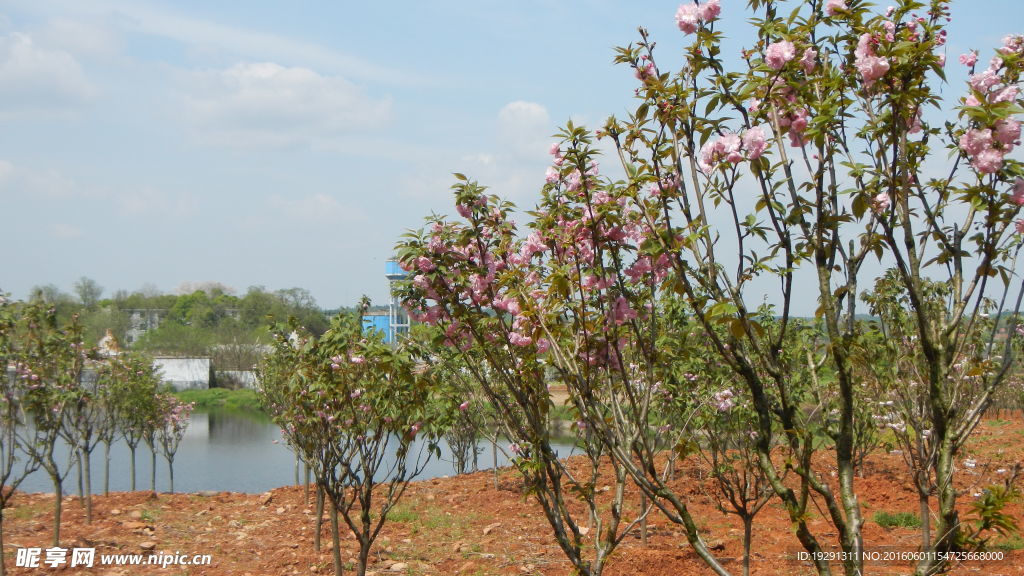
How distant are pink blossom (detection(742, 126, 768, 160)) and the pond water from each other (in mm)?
13263

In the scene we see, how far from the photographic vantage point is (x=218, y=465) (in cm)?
2297

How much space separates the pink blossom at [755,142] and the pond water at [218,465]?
13263 millimetres

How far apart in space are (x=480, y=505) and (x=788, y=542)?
479 cm

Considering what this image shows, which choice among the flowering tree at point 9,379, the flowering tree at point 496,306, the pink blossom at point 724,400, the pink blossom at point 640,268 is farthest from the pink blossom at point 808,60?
the flowering tree at point 9,379

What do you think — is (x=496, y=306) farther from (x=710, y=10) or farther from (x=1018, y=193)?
(x=1018, y=193)

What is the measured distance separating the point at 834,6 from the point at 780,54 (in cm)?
29

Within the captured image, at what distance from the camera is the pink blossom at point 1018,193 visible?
221cm

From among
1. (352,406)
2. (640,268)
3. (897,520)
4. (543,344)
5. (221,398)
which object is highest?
(640,268)

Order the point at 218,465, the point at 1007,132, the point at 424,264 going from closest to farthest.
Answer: the point at 1007,132, the point at 424,264, the point at 218,465

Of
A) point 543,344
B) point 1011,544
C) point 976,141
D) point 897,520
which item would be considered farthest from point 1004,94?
point 897,520

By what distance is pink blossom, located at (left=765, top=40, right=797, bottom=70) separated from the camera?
2.37 m

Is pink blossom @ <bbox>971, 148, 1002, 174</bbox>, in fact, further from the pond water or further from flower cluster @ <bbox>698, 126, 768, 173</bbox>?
the pond water

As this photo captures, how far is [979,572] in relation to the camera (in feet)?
21.8

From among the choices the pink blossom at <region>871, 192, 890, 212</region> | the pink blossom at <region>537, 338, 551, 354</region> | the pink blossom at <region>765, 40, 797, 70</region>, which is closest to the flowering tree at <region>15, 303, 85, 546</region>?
the pink blossom at <region>537, 338, 551, 354</region>
